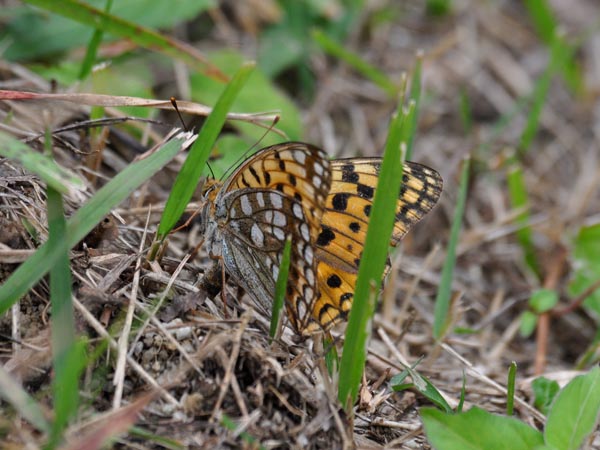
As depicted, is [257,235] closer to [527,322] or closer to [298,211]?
[298,211]

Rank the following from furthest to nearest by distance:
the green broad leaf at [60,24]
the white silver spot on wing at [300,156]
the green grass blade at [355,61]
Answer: the green grass blade at [355,61] → the green broad leaf at [60,24] → the white silver spot on wing at [300,156]

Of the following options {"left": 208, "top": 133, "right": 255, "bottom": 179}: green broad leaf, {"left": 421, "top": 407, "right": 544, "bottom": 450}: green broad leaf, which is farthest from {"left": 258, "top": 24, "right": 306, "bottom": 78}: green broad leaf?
{"left": 421, "top": 407, "right": 544, "bottom": 450}: green broad leaf

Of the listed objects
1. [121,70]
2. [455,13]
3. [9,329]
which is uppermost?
[455,13]

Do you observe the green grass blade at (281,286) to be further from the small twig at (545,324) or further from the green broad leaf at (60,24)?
the green broad leaf at (60,24)

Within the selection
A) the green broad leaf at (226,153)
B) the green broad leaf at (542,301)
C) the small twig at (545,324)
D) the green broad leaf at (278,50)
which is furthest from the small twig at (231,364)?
the green broad leaf at (278,50)

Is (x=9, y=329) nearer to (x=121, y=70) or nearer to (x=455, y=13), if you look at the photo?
(x=121, y=70)

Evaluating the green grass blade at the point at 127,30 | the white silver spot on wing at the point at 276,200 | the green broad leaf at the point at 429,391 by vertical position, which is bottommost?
the green broad leaf at the point at 429,391

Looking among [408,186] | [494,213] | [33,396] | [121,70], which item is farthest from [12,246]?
[494,213]
